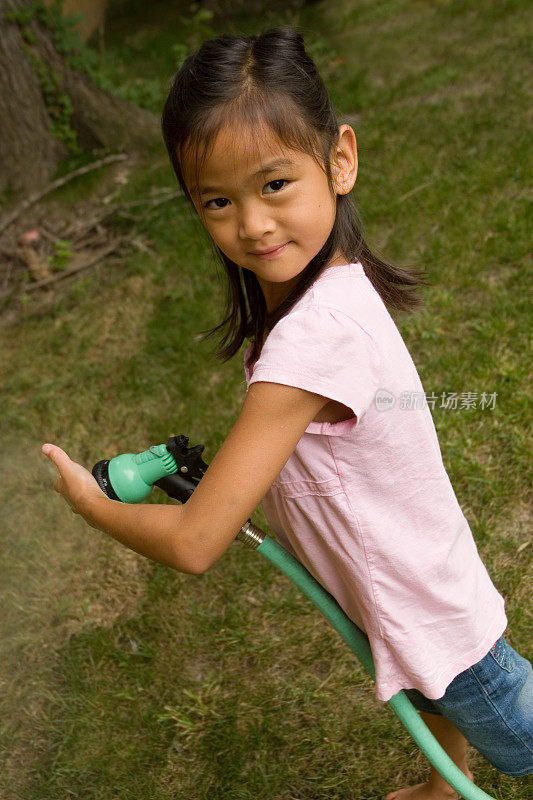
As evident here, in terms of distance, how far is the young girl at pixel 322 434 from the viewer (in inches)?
48.7

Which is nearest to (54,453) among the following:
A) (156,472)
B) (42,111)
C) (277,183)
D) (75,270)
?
(156,472)

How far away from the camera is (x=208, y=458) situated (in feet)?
9.96

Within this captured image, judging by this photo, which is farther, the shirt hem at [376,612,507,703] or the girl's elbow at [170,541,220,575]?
the shirt hem at [376,612,507,703]

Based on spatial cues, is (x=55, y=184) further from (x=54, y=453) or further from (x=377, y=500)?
(x=377, y=500)

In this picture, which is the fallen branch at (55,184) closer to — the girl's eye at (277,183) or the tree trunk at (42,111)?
the tree trunk at (42,111)

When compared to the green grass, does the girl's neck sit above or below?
above

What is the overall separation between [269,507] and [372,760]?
35.2 inches

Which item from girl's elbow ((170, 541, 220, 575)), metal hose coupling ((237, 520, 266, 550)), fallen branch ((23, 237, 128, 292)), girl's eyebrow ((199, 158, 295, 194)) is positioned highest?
girl's eyebrow ((199, 158, 295, 194))

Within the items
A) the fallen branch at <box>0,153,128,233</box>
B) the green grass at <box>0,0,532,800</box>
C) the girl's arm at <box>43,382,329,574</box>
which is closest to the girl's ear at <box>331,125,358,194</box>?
the girl's arm at <box>43,382,329,574</box>

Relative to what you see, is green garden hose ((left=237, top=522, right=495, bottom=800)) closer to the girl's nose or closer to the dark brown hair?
the dark brown hair

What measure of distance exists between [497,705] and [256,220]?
102cm

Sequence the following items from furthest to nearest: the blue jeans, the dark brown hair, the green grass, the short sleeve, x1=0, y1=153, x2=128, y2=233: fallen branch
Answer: x1=0, y1=153, x2=128, y2=233: fallen branch < the green grass < the blue jeans < the dark brown hair < the short sleeve

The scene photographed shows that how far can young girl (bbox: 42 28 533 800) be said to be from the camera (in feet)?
4.06

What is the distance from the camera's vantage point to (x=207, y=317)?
366cm
